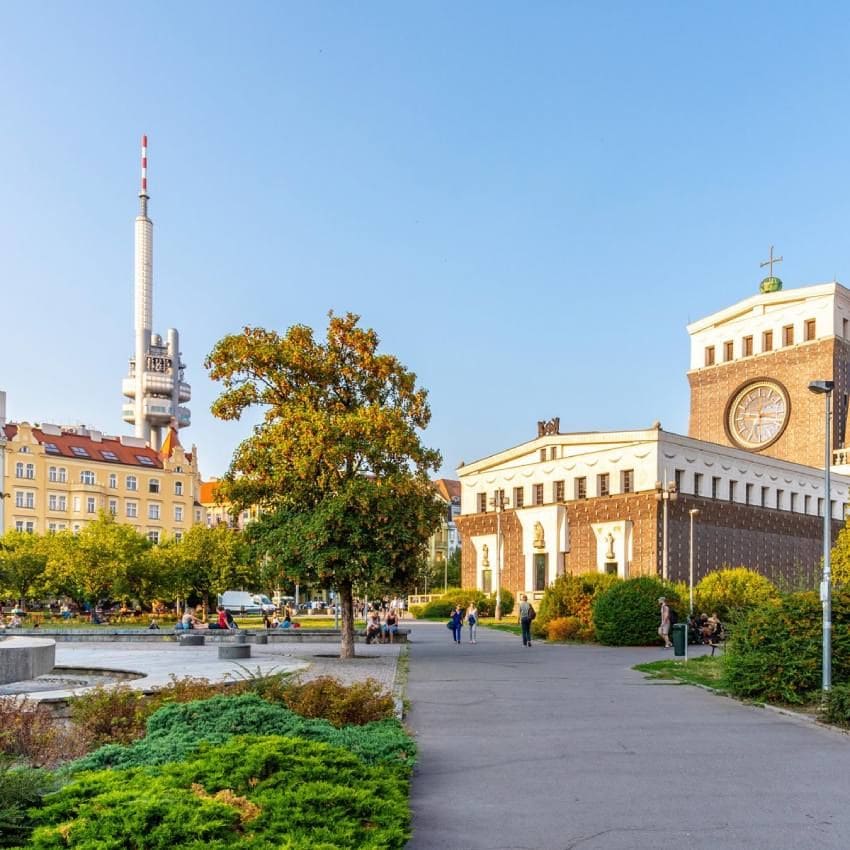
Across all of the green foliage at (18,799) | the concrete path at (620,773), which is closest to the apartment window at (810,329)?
the concrete path at (620,773)

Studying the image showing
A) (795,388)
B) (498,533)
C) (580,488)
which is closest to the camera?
(498,533)

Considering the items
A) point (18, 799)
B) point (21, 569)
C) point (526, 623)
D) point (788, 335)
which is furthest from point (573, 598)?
point (788, 335)

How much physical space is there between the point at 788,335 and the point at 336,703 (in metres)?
71.8

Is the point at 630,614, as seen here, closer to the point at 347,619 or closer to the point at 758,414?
the point at 347,619

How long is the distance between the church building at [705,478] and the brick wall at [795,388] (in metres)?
0.11

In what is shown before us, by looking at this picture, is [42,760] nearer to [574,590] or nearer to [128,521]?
[574,590]

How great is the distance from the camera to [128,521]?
9869 cm

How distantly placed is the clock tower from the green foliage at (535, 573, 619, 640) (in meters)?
39.4

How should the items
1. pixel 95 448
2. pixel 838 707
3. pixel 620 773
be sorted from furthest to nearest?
pixel 95 448, pixel 838 707, pixel 620 773

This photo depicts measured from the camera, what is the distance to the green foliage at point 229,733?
8.71 metres

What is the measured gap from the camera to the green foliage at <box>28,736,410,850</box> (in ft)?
20.3

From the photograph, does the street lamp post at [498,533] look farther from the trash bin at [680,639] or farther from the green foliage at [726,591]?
the trash bin at [680,639]

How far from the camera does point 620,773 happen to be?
35.2 ft

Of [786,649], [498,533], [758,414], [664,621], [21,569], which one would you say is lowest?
[21,569]
